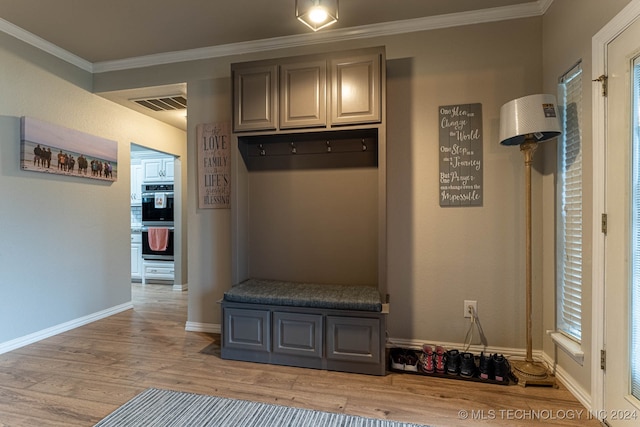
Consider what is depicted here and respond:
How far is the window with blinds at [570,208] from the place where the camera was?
6.30 ft

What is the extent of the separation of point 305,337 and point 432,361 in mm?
907

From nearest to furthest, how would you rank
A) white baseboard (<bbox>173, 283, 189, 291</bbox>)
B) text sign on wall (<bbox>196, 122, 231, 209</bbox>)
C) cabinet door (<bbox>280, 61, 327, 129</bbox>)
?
cabinet door (<bbox>280, 61, 327, 129</bbox>)
text sign on wall (<bbox>196, 122, 231, 209</bbox>)
white baseboard (<bbox>173, 283, 189, 291</bbox>)

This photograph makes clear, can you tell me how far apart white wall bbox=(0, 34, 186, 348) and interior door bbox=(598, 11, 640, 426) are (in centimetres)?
413

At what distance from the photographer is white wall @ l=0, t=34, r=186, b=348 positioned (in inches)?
103

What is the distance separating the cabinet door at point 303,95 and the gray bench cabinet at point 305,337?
139 centimetres

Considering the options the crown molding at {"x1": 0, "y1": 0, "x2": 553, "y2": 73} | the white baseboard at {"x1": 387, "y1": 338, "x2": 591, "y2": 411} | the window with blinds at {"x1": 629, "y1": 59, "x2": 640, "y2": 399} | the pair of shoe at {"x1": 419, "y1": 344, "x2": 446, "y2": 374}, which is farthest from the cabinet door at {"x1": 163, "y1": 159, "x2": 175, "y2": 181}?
the window with blinds at {"x1": 629, "y1": 59, "x2": 640, "y2": 399}

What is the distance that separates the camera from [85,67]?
3.27 m

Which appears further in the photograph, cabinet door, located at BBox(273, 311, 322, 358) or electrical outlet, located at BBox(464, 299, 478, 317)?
electrical outlet, located at BBox(464, 299, 478, 317)

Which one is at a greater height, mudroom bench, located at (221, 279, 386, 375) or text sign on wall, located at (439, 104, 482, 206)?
text sign on wall, located at (439, 104, 482, 206)

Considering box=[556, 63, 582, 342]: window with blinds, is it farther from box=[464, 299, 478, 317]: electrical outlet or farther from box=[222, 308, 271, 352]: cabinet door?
box=[222, 308, 271, 352]: cabinet door

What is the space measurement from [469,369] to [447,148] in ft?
5.24

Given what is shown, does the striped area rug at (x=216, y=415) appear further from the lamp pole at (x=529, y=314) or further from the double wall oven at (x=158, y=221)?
the double wall oven at (x=158, y=221)

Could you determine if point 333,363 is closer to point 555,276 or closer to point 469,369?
point 469,369

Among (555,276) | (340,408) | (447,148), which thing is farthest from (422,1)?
(340,408)
